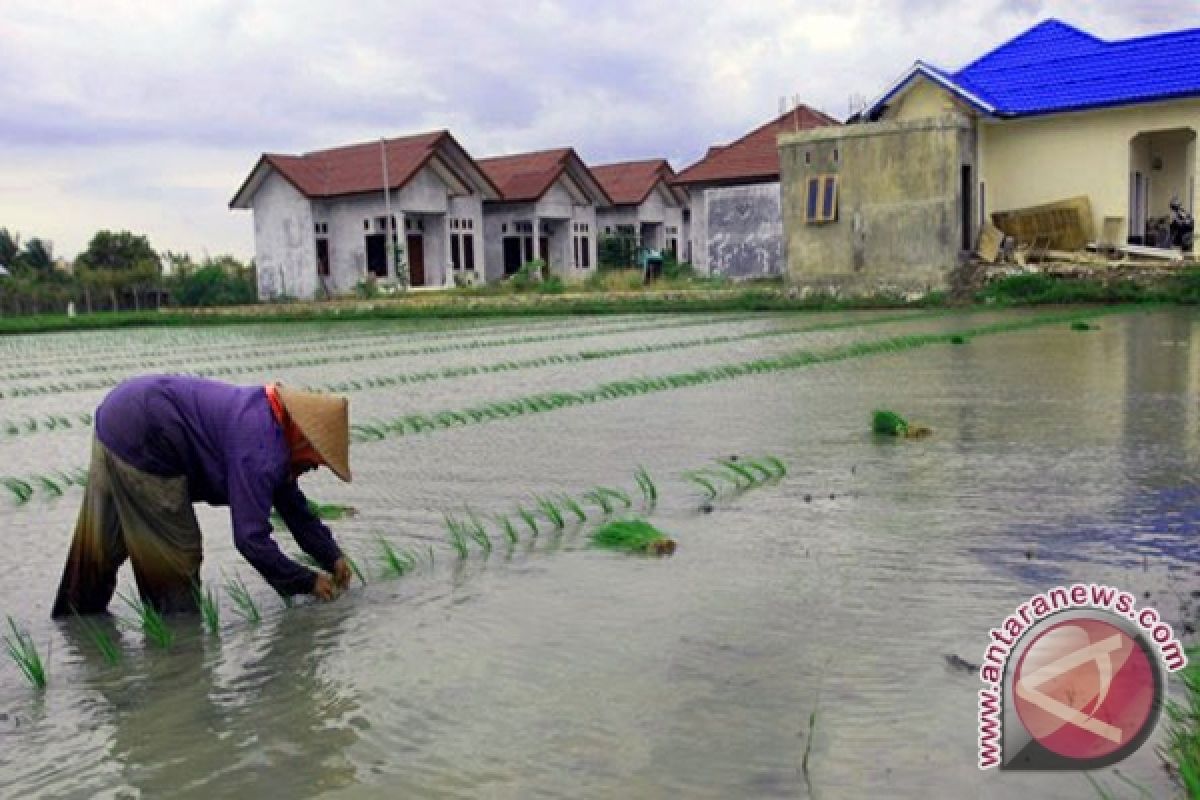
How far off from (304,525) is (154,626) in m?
0.57

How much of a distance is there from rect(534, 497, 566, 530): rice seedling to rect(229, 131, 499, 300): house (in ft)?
82.9

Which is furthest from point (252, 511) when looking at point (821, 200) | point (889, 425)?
point (821, 200)

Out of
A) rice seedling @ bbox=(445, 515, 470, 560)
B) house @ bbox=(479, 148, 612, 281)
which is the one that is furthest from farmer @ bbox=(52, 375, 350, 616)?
house @ bbox=(479, 148, 612, 281)

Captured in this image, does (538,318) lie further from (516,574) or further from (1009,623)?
(1009,623)

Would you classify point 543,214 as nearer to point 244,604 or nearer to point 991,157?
point 991,157

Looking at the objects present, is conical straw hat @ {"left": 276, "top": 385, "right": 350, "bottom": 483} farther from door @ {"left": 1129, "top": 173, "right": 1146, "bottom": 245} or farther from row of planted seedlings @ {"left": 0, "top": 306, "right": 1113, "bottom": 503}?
door @ {"left": 1129, "top": 173, "right": 1146, "bottom": 245}

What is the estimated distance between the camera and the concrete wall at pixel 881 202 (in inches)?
787

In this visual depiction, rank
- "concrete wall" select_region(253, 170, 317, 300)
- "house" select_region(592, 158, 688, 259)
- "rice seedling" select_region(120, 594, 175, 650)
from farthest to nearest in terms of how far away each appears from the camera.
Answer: "house" select_region(592, 158, 688, 259) → "concrete wall" select_region(253, 170, 317, 300) → "rice seedling" select_region(120, 594, 175, 650)

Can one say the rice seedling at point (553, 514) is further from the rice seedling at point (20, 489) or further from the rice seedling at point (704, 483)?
the rice seedling at point (20, 489)

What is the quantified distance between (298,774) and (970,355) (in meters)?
9.95

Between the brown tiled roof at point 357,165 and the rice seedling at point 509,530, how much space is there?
83.7 ft

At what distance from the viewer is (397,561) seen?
14.1 feet

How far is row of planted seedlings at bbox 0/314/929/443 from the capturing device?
9.04 metres

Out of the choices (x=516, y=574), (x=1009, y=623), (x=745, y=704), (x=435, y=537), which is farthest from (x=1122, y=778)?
(x=435, y=537)
